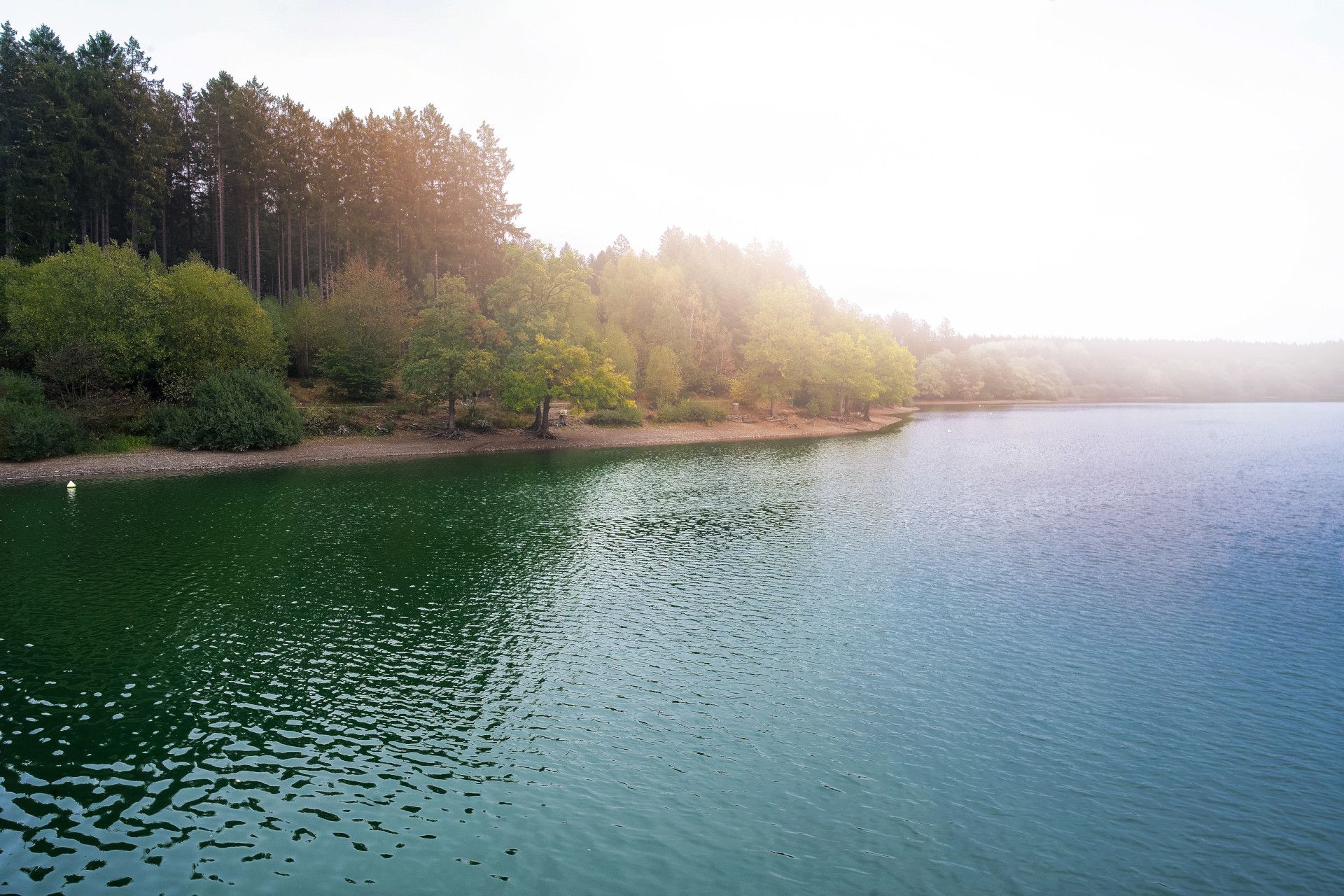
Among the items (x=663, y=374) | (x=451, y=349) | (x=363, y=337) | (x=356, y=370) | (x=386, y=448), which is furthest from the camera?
(x=663, y=374)

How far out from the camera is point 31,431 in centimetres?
5053

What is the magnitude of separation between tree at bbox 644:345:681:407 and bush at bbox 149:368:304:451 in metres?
45.5

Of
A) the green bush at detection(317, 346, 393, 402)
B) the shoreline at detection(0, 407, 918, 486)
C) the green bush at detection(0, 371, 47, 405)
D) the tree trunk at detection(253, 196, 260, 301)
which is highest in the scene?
the tree trunk at detection(253, 196, 260, 301)

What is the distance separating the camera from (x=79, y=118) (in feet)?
217

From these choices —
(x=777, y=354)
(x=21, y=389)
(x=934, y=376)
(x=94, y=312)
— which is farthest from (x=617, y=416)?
(x=934, y=376)

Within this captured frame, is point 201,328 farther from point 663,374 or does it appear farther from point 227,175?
point 663,374

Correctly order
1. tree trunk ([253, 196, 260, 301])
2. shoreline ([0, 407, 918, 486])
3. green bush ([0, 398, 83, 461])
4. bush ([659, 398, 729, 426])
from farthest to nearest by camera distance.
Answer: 1. bush ([659, 398, 729, 426])
2. tree trunk ([253, 196, 260, 301])
3. shoreline ([0, 407, 918, 486])
4. green bush ([0, 398, 83, 461])

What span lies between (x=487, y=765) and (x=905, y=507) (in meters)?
35.6

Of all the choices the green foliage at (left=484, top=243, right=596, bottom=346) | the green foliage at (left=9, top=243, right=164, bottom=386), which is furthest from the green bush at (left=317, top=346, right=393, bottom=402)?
the green foliage at (left=9, top=243, right=164, bottom=386)

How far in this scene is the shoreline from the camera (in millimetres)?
50688

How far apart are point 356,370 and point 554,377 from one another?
20.1 meters

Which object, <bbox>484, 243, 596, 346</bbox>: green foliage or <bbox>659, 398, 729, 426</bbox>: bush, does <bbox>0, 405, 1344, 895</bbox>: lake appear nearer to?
<bbox>484, 243, 596, 346</bbox>: green foliage

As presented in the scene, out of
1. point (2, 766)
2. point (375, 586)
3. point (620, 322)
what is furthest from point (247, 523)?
point (620, 322)

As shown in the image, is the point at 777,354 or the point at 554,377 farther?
the point at 777,354
